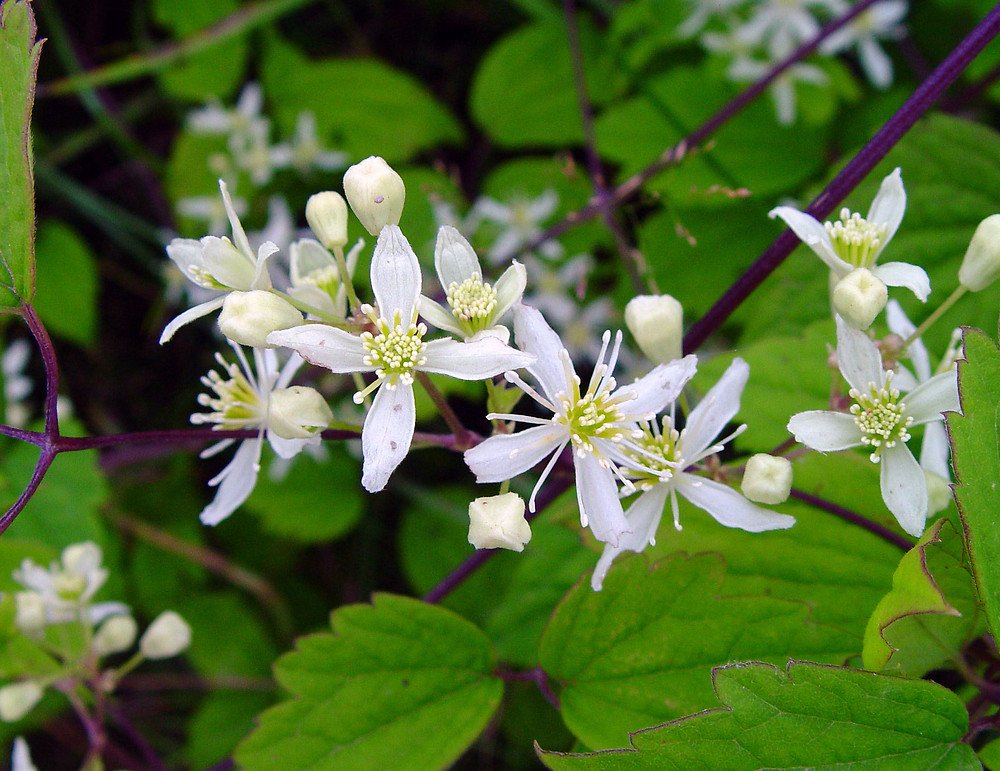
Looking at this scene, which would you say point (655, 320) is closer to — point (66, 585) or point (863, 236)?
point (863, 236)

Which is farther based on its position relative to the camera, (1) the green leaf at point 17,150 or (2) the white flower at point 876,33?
(2) the white flower at point 876,33

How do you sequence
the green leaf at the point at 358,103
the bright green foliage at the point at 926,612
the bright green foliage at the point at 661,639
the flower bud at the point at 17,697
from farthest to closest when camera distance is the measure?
the green leaf at the point at 358,103, the flower bud at the point at 17,697, the bright green foliage at the point at 661,639, the bright green foliage at the point at 926,612

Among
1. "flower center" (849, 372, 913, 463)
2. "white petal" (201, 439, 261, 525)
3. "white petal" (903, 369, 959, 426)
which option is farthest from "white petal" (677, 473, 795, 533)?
"white petal" (201, 439, 261, 525)

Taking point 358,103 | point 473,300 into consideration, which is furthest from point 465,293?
point 358,103

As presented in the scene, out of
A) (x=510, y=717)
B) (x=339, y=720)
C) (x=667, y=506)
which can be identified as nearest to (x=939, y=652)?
(x=667, y=506)

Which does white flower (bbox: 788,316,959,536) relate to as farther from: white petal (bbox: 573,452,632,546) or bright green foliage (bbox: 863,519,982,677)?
white petal (bbox: 573,452,632,546)

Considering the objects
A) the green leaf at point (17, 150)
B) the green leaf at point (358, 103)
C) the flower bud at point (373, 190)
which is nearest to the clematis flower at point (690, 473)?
the flower bud at point (373, 190)

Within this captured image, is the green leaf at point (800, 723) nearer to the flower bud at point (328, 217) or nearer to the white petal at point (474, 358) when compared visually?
the white petal at point (474, 358)
